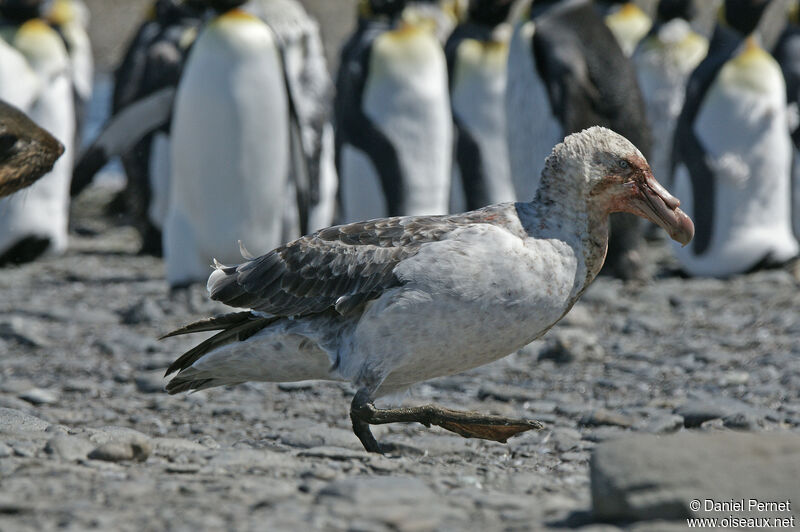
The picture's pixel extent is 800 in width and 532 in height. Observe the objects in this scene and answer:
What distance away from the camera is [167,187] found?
1166 centimetres

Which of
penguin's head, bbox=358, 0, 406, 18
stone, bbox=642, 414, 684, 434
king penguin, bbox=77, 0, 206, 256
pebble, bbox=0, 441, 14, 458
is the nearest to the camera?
pebble, bbox=0, 441, 14, 458

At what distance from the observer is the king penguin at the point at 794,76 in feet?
36.2

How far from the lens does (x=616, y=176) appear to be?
13.8 feet

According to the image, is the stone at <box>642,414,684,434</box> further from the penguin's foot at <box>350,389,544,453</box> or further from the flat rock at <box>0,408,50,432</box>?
the flat rock at <box>0,408,50,432</box>

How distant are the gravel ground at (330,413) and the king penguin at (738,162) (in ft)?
1.19

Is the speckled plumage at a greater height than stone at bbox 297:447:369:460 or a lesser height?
greater

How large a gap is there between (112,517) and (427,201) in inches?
300

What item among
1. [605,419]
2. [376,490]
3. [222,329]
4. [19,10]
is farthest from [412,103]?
[376,490]

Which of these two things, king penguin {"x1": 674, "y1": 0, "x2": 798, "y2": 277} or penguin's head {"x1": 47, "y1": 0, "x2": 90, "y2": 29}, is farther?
penguin's head {"x1": 47, "y1": 0, "x2": 90, "y2": 29}

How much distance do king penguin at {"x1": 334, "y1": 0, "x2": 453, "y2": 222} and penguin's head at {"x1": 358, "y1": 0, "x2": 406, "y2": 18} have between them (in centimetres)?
1

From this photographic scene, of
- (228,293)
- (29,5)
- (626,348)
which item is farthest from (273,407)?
(29,5)

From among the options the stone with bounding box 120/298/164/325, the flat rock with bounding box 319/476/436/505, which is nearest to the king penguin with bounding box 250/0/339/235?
the stone with bounding box 120/298/164/325

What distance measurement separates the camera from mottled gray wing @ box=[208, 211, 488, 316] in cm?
423

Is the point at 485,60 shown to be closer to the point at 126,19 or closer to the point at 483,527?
the point at 483,527
